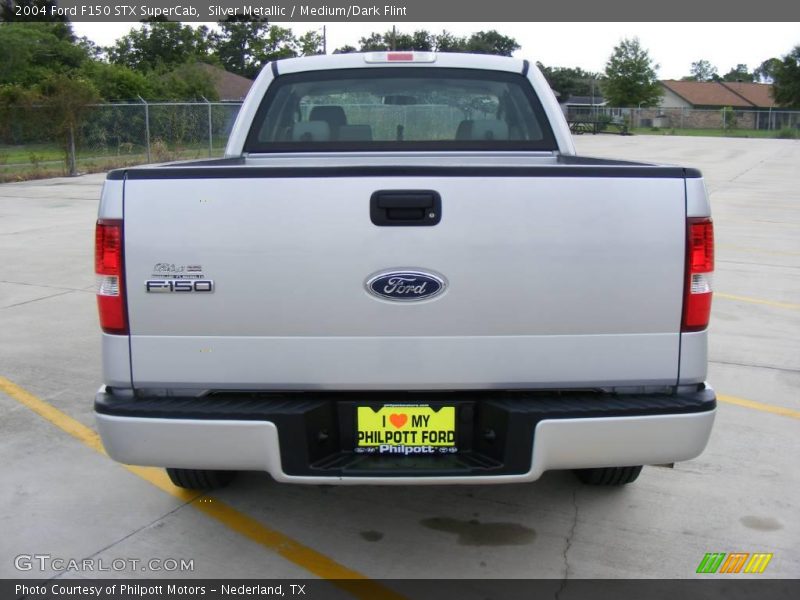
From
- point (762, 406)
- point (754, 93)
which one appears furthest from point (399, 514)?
point (754, 93)

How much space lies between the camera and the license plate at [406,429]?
302cm

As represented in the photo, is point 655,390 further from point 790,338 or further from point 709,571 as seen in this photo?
point 790,338

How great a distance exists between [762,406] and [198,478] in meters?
3.48

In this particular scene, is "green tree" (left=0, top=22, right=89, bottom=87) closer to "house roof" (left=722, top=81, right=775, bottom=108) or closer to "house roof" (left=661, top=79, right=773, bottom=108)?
"house roof" (left=661, top=79, right=773, bottom=108)

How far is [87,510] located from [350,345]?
1791 millimetres

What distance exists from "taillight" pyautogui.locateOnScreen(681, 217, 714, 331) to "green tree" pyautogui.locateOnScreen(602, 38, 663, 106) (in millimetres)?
77641

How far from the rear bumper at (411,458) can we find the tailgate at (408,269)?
0.33ft

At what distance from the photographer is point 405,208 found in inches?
113

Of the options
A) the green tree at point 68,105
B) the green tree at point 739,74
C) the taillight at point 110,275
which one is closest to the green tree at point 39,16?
the green tree at point 68,105

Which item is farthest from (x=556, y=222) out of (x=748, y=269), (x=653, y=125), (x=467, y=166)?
(x=653, y=125)

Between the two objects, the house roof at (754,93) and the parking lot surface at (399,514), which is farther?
the house roof at (754,93)

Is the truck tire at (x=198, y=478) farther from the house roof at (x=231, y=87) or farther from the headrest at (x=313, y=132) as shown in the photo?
the house roof at (x=231, y=87)

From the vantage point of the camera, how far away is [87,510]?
394 centimetres

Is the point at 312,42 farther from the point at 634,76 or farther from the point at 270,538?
the point at 270,538
